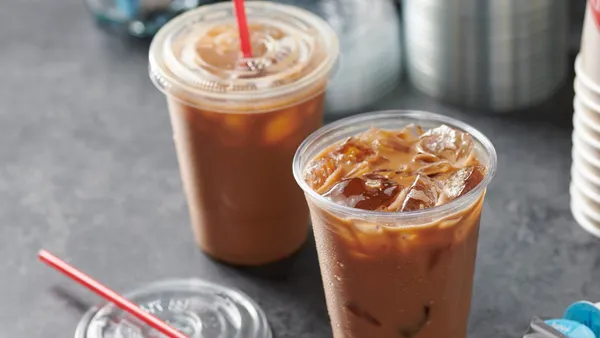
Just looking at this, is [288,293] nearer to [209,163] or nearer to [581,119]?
[209,163]

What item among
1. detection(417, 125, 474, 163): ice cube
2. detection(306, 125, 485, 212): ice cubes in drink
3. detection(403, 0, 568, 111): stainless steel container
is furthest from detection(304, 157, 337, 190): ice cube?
detection(403, 0, 568, 111): stainless steel container

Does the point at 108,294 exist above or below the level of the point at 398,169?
below

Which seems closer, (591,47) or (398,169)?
(398,169)

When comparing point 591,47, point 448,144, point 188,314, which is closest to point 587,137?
point 591,47

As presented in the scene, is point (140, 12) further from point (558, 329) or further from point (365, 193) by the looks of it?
point (558, 329)

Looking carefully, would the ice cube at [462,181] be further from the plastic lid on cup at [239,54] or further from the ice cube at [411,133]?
the plastic lid on cup at [239,54]

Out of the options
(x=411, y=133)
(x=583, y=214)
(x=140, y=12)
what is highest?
(x=411, y=133)

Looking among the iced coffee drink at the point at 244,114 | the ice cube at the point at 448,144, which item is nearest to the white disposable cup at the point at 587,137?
the ice cube at the point at 448,144
